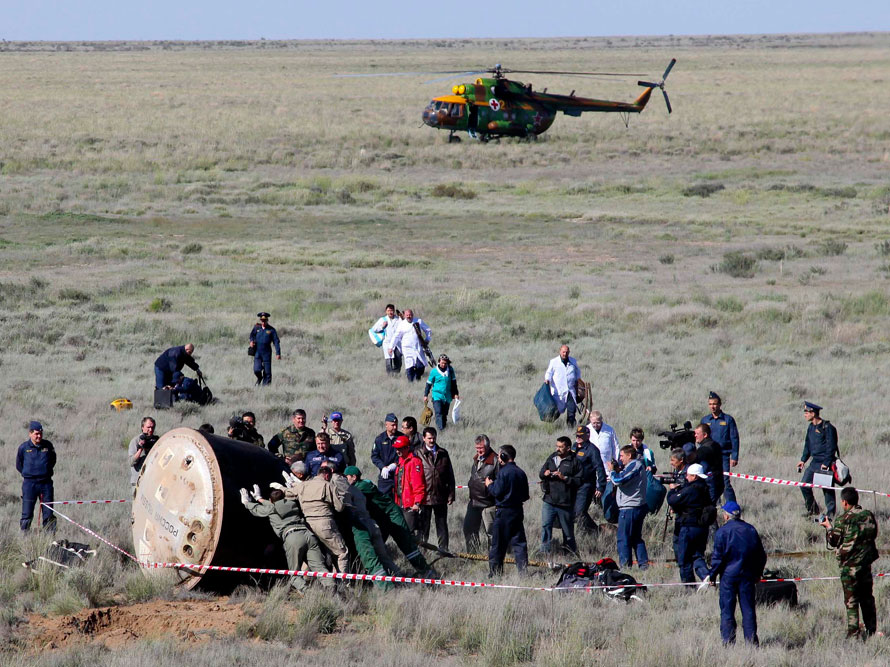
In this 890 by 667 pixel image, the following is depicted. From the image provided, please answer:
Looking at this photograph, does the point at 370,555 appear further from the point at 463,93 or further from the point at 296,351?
the point at 463,93

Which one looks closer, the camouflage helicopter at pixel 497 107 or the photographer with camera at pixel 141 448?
the photographer with camera at pixel 141 448

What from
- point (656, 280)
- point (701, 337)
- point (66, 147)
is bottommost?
point (701, 337)

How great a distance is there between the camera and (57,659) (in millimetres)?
7840

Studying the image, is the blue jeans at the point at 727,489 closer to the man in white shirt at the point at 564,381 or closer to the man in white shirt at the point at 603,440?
the man in white shirt at the point at 603,440

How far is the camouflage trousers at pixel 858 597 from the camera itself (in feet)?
28.7

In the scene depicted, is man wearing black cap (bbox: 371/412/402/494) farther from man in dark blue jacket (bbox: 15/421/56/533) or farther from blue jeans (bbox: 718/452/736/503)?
blue jeans (bbox: 718/452/736/503)

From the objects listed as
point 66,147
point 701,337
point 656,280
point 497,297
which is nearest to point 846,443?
point 701,337

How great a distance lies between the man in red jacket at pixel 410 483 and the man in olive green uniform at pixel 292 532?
1.94 meters

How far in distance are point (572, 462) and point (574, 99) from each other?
5113 cm

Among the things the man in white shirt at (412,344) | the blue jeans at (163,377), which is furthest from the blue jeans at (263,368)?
the man in white shirt at (412,344)

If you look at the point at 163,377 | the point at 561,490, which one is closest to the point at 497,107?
the point at 163,377

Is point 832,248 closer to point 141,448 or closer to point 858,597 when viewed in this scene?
point 858,597

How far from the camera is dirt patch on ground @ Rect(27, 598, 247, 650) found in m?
8.46

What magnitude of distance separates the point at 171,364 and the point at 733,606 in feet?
35.9
